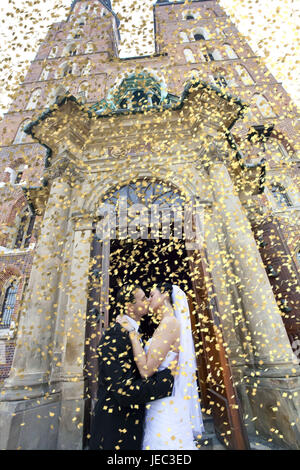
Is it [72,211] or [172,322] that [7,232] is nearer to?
[72,211]

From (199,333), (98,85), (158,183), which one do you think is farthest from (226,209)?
(98,85)

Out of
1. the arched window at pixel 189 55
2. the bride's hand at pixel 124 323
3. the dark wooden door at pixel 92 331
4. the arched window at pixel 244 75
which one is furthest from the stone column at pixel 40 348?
the arched window at pixel 189 55

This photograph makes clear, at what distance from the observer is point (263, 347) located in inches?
161

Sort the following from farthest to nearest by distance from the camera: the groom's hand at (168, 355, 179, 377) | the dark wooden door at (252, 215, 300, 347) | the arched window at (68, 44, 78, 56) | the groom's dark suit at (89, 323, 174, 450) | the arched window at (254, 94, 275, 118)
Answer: the arched window at (68, 44, 78, 56) < the arched window at (254, 94, 275, 118) < the dark wooden door at (252, 215, 300, 347) < the groom's hand at (168, 355, 179, 377) < the groom's dark suit at (89, 323, 174, 450)

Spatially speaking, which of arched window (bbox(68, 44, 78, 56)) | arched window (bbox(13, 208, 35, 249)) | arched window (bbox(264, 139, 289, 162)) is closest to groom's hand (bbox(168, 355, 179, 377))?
arched window (bbox(13, 208, 35, 249))

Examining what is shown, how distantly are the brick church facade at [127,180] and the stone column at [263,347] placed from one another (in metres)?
0.03

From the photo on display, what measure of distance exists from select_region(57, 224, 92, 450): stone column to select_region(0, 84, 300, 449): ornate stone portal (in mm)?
16

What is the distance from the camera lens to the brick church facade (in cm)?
426

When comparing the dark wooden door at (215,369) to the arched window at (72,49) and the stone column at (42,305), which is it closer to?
the stone column at (42,305)

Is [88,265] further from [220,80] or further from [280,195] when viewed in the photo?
[220,80]

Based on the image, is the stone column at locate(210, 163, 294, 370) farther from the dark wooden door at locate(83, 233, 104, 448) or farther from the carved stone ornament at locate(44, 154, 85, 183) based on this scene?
the carved stone ornament at locate(44, 154, 85, 183)

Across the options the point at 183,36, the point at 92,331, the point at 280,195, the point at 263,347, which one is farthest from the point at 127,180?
the point at 183,36

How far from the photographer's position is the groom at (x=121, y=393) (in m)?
2.38

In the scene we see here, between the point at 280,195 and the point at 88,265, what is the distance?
35.8 feet
